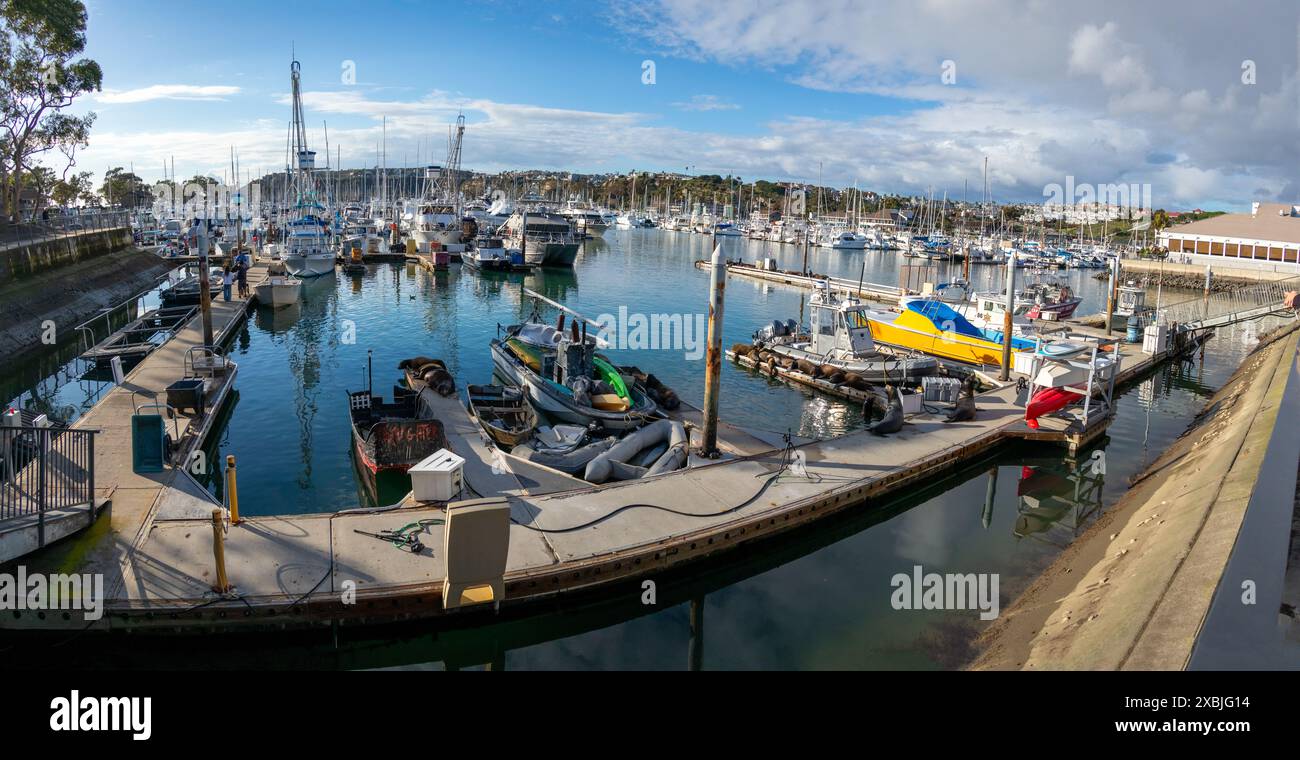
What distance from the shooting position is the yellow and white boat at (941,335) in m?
27.6

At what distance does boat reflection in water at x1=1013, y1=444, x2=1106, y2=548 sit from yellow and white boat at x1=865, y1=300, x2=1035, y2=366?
8.39 metres

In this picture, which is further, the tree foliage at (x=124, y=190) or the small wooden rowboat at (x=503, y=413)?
the tree foliage at (x=124, y=190)

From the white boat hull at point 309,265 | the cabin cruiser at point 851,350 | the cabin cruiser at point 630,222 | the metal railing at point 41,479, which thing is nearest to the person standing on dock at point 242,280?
the white boat hull at point 309,265

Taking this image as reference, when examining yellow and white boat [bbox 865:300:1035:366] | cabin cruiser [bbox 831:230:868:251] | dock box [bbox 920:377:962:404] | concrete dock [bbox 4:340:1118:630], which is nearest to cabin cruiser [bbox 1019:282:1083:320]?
yellow and white boat [bbox 865:300:1035:366]

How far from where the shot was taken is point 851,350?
85.4 feet

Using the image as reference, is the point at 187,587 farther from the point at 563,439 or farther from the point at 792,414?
the point at 792,414

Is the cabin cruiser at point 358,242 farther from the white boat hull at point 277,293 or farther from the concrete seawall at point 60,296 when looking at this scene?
the white boat hull at point 277,293

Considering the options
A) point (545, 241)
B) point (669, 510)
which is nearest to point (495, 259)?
point (545, 241)

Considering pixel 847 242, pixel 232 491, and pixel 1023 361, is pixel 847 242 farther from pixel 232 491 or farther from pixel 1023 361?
pixel 232 491

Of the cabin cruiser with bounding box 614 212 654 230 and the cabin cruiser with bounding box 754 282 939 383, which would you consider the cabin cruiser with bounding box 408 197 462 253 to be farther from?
the cabin cruiser with bounding box 614 212 654 230

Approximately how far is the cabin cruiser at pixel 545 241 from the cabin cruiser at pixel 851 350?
131 ft

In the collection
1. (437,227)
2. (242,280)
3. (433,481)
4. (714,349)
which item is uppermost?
(437,227)

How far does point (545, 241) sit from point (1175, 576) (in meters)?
60.9

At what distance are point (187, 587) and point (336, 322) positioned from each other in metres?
31.1
